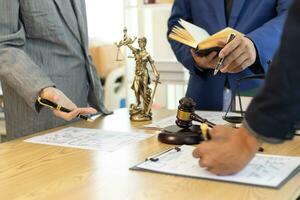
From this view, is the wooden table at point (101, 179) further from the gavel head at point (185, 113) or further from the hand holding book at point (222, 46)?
the hand holding book at point (222, 46)

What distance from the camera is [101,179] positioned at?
3.32 ft

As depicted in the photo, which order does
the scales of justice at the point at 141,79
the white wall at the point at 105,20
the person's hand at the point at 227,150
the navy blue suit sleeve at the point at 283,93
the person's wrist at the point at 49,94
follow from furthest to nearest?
1. the white wall at the point at 105,20
2. the scales of justice at the point at 141,79
3. the person's wrist at the point at 49,94
4. the person's hand at the point at 227,150
5. the navy blue suit sleeve at the point at 283,93

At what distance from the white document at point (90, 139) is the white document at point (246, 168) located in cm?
19

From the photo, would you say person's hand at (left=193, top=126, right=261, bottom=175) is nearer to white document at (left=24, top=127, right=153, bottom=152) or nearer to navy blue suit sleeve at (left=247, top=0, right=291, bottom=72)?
white document at (left=24, top=127, right=153, bottom=152)

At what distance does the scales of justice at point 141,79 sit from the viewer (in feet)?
5.41

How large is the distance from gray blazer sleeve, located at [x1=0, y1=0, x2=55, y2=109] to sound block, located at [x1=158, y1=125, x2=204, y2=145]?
40cm

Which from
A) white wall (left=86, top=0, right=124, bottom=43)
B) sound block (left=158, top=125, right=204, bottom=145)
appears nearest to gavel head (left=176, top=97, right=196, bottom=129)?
sound block (left=158, top=125, right=204, bottom=145)

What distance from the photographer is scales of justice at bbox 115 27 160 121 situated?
165 centimetres

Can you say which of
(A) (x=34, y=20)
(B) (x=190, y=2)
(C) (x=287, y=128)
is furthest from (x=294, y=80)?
(B) (x=190, y=2)

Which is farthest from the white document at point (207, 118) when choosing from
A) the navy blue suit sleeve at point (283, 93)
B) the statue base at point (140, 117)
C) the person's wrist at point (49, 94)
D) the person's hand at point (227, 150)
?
the navy blue suit sleeve at point (283, 93)

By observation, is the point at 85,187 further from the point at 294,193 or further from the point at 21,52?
the point at 21,52

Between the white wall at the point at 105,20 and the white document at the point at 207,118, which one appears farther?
the white wall at the point at 105,20

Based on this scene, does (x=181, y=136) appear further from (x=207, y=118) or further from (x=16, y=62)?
(x=16, y=62)

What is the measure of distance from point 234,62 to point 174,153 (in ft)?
1.48
